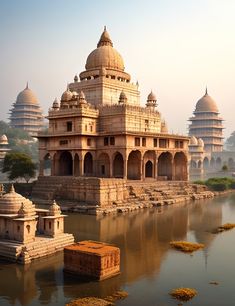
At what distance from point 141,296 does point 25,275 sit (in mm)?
5904

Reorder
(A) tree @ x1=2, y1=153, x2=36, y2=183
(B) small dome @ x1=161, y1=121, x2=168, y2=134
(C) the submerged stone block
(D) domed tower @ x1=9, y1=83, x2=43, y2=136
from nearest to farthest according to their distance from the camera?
(C) the submerged stone block < (A) tree @ x1=2, y1=153, x2=36, y2=183 < (B) small dome @ x1=161, y1=121, x2=168, y2=134 < (D) domed tower @ x1=9, y1=83, x2=43, y2=136

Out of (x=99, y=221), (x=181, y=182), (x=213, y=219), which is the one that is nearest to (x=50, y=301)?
(x=99, y=221)

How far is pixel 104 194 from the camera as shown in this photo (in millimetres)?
39250

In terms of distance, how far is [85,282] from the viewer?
17859 mm

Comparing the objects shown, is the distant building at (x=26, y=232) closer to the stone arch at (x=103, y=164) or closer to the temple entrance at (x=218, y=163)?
the stone arch at (x=103, y=164)

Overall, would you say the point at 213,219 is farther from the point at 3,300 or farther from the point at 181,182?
the point at 3,300

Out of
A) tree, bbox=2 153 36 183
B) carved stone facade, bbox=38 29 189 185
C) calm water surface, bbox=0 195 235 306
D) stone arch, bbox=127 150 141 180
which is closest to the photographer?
calm water surface, bbox=0 195 235 306

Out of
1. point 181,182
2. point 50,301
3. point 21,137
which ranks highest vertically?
point 21,137

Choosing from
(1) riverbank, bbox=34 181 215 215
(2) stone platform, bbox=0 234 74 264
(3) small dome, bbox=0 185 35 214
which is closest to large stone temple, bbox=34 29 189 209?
(1) riverbank, bbox=34 181 215 215

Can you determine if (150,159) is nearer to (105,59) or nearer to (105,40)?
(105,59)

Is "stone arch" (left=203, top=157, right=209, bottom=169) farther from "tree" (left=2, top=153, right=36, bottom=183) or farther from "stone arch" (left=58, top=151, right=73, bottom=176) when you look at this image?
"tree" (left=2, top=153, right=36, bottom=183)

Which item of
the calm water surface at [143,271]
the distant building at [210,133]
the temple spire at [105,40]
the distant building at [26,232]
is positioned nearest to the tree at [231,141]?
the distant building at [210,133]

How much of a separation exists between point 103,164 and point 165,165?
10.9 m

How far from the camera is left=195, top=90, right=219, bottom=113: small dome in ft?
361
